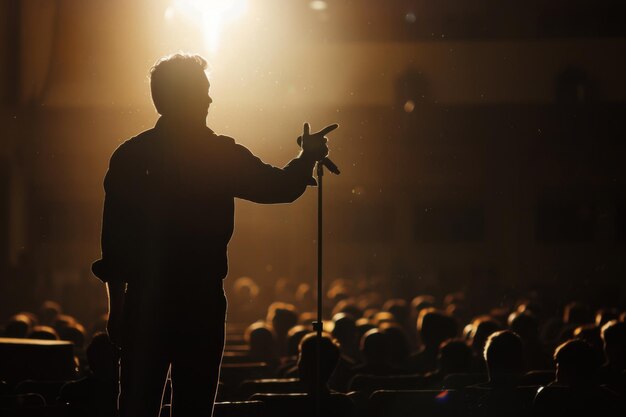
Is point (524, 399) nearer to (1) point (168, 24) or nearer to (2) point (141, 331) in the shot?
(2) point (141, 331)

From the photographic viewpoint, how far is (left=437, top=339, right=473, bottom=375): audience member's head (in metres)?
10.4

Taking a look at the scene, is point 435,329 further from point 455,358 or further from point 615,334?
point 615,334

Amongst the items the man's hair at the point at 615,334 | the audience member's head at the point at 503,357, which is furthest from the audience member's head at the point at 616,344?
the audience member's head at the point at 503,357

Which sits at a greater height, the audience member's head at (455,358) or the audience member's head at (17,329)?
the audience member's head at (17,329)

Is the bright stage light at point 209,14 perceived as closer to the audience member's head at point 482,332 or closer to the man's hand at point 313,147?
the audience member's head at point 482,332

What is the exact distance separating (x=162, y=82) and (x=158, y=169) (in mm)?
367

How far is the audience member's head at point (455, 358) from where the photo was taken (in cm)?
1044

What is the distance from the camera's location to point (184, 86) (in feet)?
21.5

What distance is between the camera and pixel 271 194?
669 centimetres

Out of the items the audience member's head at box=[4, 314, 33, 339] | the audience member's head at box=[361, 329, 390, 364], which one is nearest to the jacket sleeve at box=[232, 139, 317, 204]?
the audience member's head at box=[361, 329, 390, 364]

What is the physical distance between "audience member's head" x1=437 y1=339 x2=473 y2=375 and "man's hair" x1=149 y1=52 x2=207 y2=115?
4370 millimetres

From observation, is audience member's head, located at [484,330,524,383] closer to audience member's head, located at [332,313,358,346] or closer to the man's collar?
the man's collar

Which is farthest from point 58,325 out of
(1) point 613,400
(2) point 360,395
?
(1) point 613,400

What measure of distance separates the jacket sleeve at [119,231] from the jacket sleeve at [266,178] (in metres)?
0.45
